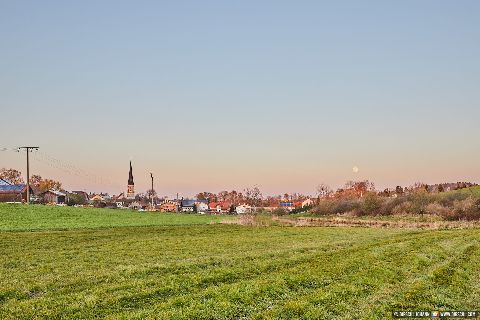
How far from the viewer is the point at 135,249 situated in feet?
123

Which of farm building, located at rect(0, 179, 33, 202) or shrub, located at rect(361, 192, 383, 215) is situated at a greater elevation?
farm building, located at rect(0, 179, 33, 202)

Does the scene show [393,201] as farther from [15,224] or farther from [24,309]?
[24,309]

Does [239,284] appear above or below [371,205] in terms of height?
below

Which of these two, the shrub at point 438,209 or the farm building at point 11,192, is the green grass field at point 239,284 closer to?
the shrub at point 438,209

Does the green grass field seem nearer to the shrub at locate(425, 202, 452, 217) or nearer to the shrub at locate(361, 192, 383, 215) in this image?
the shrub at locate(425, 202, 452, 217)

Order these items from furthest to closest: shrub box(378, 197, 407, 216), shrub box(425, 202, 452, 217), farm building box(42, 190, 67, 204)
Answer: farm building box(42, 190, 67, 204), shrub box(378, 197, 407, 216), shrub box(425, 202, 452, 217)

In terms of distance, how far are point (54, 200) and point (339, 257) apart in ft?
603

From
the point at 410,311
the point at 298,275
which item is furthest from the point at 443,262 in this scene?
the point at 410,311

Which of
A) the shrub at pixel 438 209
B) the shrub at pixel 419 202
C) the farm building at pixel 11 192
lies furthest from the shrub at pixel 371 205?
the farm building at pixel 11 192

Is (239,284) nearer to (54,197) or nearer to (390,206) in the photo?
(390,206)

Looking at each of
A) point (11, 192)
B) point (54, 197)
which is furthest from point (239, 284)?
point (54, 197)

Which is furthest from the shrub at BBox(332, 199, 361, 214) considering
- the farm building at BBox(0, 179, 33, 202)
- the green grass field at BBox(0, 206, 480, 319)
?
the farm building at BBox(0, 179, 33, 202)

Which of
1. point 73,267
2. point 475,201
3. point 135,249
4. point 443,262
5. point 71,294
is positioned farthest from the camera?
point 475,201

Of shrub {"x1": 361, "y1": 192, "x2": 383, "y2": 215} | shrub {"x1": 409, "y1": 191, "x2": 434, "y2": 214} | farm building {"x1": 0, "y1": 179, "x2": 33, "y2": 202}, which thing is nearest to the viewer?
shrub {"x1": 409, "y1": 191, "x2": 434, "y2": 214}
